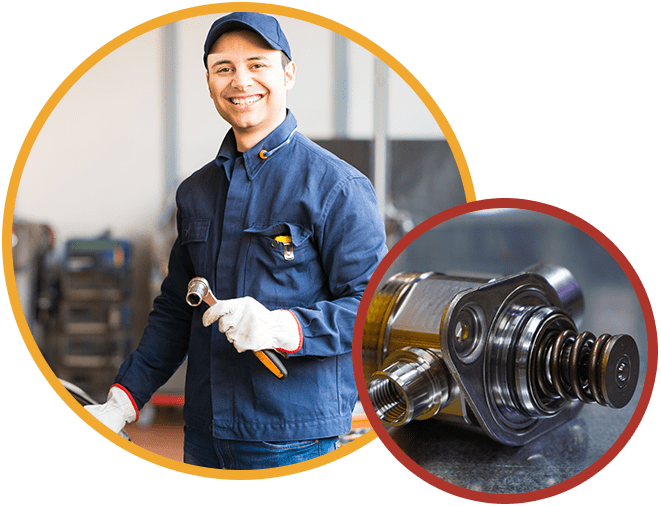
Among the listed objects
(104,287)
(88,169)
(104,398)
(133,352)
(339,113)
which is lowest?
(104,398)

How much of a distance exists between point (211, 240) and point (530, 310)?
0.60m

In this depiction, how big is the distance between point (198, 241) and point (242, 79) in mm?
323

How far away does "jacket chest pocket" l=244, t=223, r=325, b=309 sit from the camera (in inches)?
43.2

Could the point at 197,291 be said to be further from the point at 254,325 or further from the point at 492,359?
the point at 492,359

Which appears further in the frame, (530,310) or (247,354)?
(247,354)

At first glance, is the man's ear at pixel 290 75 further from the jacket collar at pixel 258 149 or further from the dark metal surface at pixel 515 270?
the dark metal surface at pixel 515 270

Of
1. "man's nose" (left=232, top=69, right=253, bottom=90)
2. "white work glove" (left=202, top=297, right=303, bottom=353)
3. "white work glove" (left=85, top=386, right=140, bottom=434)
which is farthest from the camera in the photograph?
"white work glove" (left=85, top=386, right=140, bottom=434)

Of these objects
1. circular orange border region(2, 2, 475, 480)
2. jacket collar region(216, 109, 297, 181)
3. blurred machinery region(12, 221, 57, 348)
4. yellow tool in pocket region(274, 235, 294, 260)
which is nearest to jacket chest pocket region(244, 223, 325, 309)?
yellow tool in pocket region(274, 235, 294, 260)

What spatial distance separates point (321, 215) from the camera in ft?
3.61

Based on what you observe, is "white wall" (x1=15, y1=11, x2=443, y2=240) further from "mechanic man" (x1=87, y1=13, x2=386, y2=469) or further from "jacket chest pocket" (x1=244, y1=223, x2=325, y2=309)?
"jacket chest pocket" (x1=244, y1=223, x2=325, y2=309)

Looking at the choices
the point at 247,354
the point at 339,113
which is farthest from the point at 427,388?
the point at 339,113

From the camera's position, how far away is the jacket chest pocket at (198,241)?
1.15 metres

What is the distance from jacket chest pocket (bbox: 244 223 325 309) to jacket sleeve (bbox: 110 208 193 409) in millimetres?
195

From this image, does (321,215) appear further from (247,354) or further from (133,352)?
(133,352)
